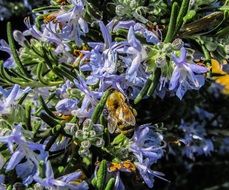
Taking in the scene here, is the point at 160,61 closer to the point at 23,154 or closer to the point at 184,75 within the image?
the point at 184,75

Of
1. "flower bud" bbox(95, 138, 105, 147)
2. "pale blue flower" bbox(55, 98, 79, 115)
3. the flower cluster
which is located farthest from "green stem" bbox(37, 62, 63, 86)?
"flower bud" bbox(95, 138, 105, 147)

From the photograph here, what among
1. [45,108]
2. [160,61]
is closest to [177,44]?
[160,61]

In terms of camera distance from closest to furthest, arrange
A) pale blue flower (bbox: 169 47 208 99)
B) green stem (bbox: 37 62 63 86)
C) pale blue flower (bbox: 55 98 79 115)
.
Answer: pale blue flower (bbox: 169 47 208 99) < pale blue flower (bbox: 55 98 79 115) < green stem (bbox: 37 62 63 86)

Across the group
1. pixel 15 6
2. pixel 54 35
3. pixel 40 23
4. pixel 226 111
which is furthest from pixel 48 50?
pixel 226 111

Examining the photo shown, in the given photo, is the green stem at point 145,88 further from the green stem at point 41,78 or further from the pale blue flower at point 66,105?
the green stem at point 41,78

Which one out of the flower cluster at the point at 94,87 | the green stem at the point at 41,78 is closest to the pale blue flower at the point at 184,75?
the flower cluster at the point at 94,87

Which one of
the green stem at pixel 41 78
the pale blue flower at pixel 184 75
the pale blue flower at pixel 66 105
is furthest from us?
the green stem at pixel 41 78

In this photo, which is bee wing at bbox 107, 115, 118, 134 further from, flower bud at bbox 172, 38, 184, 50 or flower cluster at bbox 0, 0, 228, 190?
flower bud at bbox 172, 38, 184, 50
